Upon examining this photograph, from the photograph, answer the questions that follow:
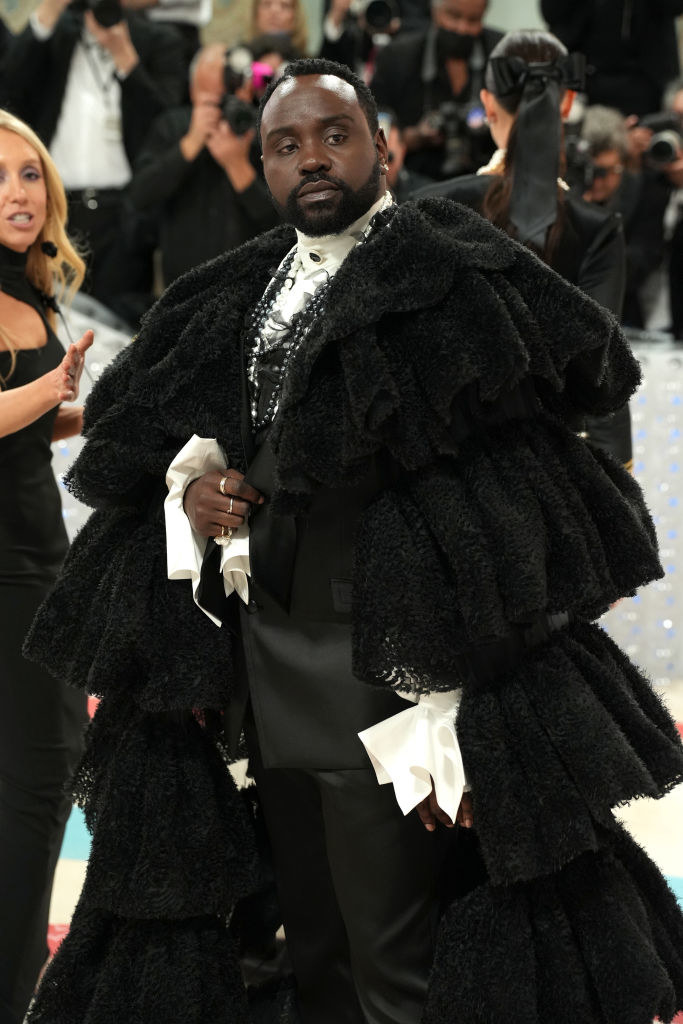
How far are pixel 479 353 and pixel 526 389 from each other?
115 millimetres

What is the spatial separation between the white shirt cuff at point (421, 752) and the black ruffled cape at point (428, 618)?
27mm

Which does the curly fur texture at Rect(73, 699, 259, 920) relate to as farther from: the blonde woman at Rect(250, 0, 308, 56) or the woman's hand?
the blonde woman at Rect(250, 0, 308, 56)

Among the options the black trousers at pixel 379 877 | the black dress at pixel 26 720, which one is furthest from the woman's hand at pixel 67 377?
the black trousers at pixel 379 877

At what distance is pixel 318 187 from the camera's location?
64.1 inches

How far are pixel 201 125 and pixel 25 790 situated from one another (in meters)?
2.55

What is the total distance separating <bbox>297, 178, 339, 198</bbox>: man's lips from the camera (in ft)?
5.33

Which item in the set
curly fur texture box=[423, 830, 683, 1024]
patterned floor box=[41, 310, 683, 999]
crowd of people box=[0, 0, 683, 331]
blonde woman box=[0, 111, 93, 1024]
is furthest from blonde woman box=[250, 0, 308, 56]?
curly fur texture box=[423, 830, 683, 1024]

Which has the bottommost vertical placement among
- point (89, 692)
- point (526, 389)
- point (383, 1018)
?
point (383, 1018)

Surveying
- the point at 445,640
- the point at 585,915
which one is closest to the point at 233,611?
the point at 445,640

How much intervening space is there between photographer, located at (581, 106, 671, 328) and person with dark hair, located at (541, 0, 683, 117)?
52 cm

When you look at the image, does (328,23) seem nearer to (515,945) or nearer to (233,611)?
(233,611)

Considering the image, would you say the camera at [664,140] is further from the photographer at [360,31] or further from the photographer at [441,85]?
the photographer at [360,31]

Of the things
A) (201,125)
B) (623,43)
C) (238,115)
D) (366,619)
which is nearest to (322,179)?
(366,619)

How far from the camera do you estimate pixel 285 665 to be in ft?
5.68
